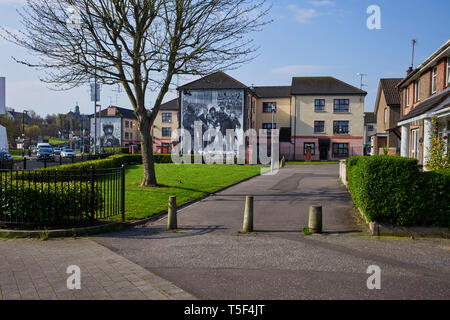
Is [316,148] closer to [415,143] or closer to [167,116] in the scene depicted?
[167,116]

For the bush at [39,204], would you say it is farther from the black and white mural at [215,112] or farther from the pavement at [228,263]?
the black and white mural at [215,112]

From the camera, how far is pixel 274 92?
5797 centimetres

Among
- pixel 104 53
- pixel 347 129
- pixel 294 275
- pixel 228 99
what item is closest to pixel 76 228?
pixel 294 275

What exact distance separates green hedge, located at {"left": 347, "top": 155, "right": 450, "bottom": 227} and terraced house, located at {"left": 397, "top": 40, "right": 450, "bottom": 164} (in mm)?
5538

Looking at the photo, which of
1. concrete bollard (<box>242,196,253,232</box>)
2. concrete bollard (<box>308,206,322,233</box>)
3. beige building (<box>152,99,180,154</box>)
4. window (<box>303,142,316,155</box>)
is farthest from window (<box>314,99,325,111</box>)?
concrete bollard (<box>242,196,253,232</box>)

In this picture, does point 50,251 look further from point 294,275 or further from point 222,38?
point 222,38

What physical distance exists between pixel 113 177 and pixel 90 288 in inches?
193

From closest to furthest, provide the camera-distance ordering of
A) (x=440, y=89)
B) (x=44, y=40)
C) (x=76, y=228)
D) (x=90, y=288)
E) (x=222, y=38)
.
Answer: (x=90, y=288)
(x=76, y=228)
(x=44, y=40)
(x=222, y=38)
(x=440, y=89)

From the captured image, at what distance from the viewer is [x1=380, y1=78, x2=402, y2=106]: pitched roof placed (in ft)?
124

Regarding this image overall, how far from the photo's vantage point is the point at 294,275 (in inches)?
214

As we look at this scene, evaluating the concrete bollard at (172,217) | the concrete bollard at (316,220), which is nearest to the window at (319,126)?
the concrete bollard at (316,220)

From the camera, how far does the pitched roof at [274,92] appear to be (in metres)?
56.4

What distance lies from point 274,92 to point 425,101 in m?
38.8

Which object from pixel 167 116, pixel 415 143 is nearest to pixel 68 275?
pixel 415 143
